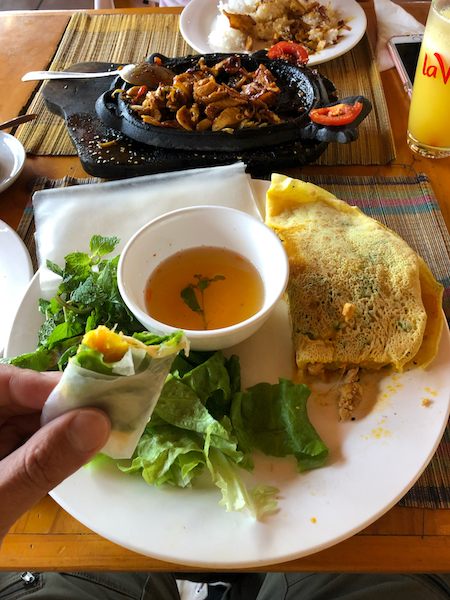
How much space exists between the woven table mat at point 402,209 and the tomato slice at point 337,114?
233mm

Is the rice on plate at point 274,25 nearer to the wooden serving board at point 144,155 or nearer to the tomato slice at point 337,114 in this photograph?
the tomato slice at point 337,114

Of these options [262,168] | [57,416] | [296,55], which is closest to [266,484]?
[57,416]

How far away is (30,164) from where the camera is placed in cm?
202

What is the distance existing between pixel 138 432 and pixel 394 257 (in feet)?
2.97

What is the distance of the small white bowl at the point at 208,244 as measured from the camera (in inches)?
44.6

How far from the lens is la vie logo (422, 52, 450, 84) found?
1667 mm

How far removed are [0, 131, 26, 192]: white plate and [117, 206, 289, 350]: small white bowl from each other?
0.92 metres

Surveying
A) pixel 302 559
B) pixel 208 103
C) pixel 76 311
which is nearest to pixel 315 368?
pixel 302 559

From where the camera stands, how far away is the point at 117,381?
0.76 m

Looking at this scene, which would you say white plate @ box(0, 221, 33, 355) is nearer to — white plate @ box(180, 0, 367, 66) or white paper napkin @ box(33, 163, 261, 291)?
white paper napkin @ box(33, 163, 261, 291)

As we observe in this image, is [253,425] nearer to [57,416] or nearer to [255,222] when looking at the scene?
[57,416]

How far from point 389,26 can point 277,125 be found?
1366 millimetres

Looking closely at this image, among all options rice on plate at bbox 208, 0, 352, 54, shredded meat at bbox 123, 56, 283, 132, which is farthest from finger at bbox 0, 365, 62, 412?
rice on plate at bbox 208, 0, 352, 54

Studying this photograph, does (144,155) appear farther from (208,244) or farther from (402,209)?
(402,209)
